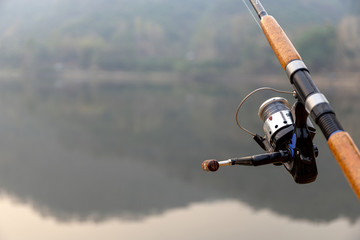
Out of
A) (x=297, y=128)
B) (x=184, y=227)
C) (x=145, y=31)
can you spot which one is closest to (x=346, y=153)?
(x=297, y=128)

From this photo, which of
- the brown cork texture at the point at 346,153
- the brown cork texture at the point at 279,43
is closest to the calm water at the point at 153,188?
the brown cork texture at the point at 279,43

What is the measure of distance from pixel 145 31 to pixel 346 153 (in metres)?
41.3

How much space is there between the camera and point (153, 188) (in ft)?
16.3

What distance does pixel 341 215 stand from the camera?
13.4 ft

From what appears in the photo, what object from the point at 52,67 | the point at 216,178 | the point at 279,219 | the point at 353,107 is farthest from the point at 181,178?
the point at 52,67

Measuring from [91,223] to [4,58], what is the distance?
1437 inches

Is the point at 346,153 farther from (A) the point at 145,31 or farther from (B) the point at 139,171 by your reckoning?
(A) the point at 145,31

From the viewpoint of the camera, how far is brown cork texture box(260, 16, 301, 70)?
0.71m

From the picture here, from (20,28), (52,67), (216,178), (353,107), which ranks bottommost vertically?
(216,178)

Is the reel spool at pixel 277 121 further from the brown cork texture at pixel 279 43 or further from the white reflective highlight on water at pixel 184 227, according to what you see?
the white reflective highlight on water at pixel 184 227

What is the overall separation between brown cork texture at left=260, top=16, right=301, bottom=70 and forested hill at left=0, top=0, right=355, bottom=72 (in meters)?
Result: 28.2

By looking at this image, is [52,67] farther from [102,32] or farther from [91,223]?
[91,223]

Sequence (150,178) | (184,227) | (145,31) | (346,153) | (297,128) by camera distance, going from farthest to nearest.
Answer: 1. (145,31)
2. (150,178)
3. (184,227)
4. (297,128)
5. (346,153)

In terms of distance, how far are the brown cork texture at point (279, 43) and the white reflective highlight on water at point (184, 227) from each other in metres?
2.66
